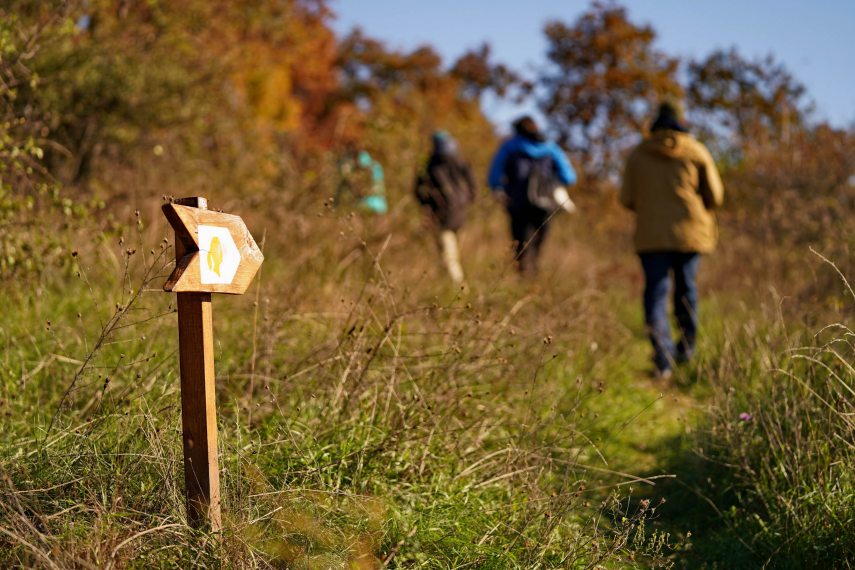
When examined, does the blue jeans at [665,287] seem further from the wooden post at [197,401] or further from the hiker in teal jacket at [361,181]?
the wooden post at [197,401]

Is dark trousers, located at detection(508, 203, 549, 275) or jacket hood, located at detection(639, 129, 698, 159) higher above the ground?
jacket hood, located at detection(639, 129, 698, 159)

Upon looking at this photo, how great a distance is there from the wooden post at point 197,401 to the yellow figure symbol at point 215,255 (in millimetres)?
81

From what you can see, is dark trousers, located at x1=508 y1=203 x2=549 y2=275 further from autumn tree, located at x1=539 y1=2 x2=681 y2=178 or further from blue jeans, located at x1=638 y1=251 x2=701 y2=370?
autumn tree, located at x1=539 y1=2 x2=681 y2=178

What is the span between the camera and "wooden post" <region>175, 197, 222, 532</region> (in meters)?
2.79

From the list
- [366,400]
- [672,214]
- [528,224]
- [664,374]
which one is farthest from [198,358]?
[528,224]

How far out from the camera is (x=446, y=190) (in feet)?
31.3

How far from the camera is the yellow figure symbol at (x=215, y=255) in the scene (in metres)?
2.84

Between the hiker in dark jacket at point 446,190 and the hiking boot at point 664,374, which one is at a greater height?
the hiker in dark jacket at point 446,190

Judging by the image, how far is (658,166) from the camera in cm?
692

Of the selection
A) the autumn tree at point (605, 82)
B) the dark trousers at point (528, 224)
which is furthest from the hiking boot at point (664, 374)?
the autumn tree at point (605, 82)

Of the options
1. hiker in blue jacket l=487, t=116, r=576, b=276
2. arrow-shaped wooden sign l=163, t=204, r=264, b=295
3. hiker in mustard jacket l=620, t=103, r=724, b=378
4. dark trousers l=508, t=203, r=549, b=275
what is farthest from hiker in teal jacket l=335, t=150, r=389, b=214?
arrow-shaped wooden sign l=163, t=204, r=264, b=295

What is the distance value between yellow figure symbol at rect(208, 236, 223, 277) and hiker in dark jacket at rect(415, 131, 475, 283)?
6608 millimetres

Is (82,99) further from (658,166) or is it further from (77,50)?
(658,166)

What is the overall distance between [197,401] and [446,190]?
22.8ft
